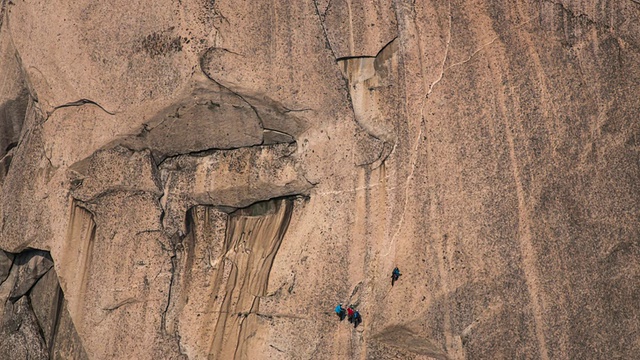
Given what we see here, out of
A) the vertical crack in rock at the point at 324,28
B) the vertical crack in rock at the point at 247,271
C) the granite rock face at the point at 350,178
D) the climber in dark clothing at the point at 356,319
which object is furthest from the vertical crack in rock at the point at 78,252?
the vertical crack in rock at the point at 324,28

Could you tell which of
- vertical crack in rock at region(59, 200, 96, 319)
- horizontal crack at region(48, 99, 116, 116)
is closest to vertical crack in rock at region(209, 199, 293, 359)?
vertical crack in rock at region(59, 200, 96, 319)

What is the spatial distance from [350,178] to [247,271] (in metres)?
1.12

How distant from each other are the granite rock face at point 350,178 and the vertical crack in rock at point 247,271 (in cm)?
2

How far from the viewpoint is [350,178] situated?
7.05 meters

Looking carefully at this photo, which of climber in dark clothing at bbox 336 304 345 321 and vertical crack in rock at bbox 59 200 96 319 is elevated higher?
vertical crack in rock at bbox 59 200 96 319

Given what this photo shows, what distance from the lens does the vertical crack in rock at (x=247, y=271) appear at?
7.28 metres

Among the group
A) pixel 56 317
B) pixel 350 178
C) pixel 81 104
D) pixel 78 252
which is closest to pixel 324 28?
pixel 350 178

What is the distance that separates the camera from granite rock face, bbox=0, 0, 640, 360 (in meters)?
6.83

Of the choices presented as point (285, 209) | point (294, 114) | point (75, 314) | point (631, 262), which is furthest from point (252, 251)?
point (631, 262)

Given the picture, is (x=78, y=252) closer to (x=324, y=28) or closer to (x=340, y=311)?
(x=340, y=311)

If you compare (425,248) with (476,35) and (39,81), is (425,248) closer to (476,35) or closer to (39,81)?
(476,35)

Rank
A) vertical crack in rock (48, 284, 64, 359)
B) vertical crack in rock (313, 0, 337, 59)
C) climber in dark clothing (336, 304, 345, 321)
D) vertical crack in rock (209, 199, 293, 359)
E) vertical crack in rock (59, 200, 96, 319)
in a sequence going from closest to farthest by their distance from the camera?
1. climber in dark clothing (336, 304, 345, 321)
2. vertical crack in rock (313, 0, 337, 59)
3. vertical crack in rock (209, 199, 293, 359)
4. vertical crack in rock (59, 200, 96, 319)
5. vertical crack in rock (48, 284, 64, 359)

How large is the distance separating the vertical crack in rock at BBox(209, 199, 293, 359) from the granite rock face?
0.02 m

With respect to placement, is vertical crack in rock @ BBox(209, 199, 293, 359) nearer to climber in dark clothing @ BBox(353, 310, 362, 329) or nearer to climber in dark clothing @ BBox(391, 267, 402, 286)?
climber in dark clothing @ BBox(353, 310, 362, 329)
